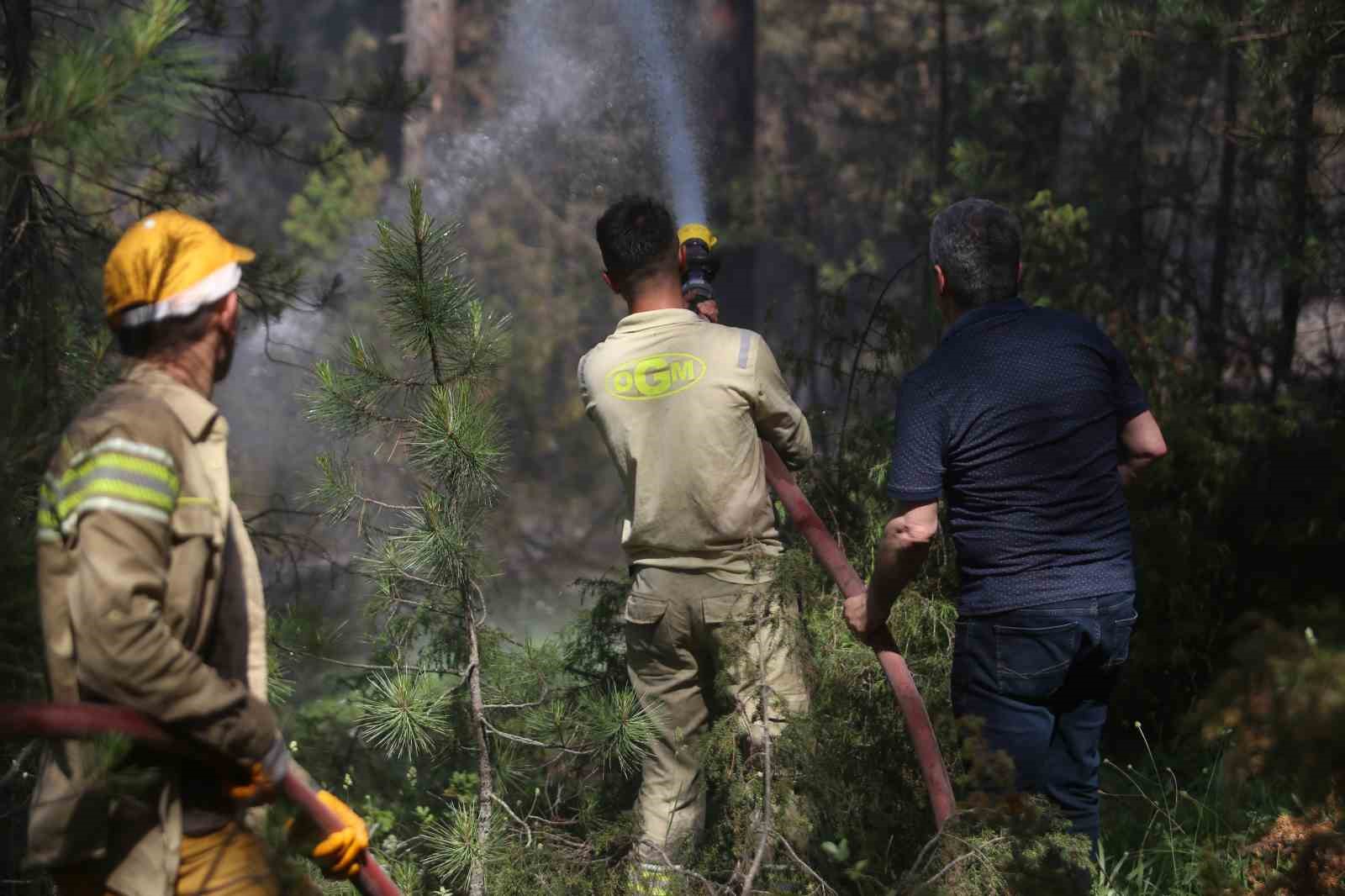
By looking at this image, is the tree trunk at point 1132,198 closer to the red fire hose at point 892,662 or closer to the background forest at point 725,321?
the background forest at point 725,321

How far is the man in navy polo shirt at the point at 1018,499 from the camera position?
3.07m

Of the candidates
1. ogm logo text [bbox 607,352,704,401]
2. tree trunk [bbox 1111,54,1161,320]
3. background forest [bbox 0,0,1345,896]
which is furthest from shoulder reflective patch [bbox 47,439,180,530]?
tree trunk [bbox 1111,54,1161,320]

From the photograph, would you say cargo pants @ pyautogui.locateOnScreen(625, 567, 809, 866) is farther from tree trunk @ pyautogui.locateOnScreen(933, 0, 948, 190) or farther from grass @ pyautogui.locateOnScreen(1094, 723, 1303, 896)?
tree trunk @ pyautogui.locateOnScreen(933, 0, 948, 190)

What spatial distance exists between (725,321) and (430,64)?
349cm

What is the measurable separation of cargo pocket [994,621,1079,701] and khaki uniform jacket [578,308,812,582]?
2.75 ft

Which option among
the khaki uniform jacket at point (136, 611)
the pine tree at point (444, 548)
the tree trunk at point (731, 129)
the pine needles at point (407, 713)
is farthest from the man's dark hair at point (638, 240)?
the tree trunk at point (731, 129)

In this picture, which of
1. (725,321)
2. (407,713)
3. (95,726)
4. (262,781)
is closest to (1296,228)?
(725,321)

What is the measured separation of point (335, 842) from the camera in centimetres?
236

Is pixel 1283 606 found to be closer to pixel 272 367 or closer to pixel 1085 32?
pixel 1085 32

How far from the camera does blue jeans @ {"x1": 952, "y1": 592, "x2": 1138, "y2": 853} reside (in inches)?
121

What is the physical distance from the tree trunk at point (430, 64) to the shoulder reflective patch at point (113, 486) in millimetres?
8932

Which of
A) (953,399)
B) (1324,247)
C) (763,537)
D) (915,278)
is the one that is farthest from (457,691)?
(915,278)

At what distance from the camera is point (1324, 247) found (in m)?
6.94

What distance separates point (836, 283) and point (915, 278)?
84 cm
